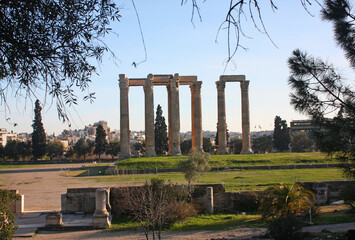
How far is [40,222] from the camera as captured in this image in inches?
654

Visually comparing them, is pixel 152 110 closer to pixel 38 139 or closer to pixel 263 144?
pixel 38 139

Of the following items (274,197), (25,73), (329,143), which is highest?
(25,73)

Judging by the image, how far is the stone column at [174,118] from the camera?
4328cm

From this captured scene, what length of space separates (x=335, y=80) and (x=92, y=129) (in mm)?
184301

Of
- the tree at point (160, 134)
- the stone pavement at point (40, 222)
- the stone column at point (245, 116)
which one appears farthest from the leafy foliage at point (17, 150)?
the stone pavement at point (40, 222)

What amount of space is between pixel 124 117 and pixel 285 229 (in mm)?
31921

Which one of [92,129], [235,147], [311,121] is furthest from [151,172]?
[92,129]

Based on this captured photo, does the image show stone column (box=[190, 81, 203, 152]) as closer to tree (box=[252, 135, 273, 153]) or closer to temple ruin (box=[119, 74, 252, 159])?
temple ruin (box=[119, 74, 252, 159])

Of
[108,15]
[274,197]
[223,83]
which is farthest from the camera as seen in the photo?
[223,83]

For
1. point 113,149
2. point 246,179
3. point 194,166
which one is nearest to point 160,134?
point 113,149

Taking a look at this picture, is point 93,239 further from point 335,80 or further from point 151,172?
point 151,172

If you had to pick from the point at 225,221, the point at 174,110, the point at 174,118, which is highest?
the point at 174,110

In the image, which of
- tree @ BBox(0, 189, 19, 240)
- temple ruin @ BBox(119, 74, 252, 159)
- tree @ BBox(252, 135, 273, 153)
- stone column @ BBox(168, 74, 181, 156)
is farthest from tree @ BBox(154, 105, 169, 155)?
tree @ BBox(0, 189, 19, 240)

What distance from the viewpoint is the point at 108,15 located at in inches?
269
